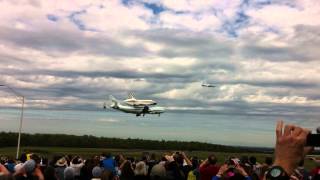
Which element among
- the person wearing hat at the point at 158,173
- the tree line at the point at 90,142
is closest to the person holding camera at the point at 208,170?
the person wearing hat at the point at 158,173

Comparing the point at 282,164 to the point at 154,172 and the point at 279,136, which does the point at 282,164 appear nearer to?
the point at 279,136

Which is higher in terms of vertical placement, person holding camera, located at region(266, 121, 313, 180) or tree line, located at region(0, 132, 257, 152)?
tree line, located at region(0, 132, 257, 152)

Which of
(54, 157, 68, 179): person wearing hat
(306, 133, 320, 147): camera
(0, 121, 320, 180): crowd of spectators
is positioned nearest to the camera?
(306, 133, 320, 147): camera

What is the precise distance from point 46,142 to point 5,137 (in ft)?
39.1

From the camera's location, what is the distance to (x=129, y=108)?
3073 inches

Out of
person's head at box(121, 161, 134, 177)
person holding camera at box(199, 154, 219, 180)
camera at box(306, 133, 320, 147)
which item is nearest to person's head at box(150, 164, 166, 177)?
person holding camera at box(199, 154, 219, 180)

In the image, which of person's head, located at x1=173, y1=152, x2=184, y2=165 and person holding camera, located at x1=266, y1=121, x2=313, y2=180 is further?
person's head, located at x1=173, y1=152, x2=184, y2=165

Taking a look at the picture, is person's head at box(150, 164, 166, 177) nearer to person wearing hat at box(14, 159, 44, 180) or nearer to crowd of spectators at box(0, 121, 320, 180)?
crowd of spectators at box(0, 121, 320, 180)

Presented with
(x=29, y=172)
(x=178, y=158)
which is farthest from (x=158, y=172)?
(x=29, y=172)

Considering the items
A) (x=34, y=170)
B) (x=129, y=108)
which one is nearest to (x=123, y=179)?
(x=34, y=170)

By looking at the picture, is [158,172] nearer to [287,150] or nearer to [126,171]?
[126,171]

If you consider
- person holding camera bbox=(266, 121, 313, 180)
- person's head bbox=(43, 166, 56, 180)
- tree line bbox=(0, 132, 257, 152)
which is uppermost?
tree line bbox=(0, 132, 257, 152)

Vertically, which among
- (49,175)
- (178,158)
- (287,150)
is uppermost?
(178,158)

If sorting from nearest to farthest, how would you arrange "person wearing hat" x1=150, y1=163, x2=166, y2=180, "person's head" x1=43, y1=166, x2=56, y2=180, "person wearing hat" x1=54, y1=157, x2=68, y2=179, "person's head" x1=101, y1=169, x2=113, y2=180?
"person's head" x1=101, y1=169, x2=113, y2=180 → "person's head" x1=43, y1=166, x2=56, y2=180 → "person wearing hat" x1=150, y1=163, x2=166, y2=180 → "person wearing hat" x1=54, y1=157, x2=68, y2=179
